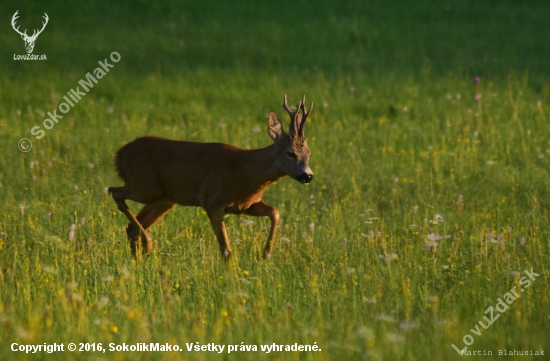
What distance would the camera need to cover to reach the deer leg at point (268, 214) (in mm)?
6918

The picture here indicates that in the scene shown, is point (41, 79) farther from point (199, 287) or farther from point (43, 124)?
point (199, 287)

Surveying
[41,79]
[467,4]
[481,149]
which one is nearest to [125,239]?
[481,149]

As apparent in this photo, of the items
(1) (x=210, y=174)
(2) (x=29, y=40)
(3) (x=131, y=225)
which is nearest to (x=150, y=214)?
(3) (x=131, y=225)

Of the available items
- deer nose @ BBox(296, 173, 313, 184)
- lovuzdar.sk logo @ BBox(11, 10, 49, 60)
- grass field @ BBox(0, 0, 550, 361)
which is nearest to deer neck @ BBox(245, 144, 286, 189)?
deer nose @ BBox(296, 173, 313, 184)

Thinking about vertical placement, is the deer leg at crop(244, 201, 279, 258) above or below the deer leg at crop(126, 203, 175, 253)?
below

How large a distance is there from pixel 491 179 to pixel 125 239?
431 centimetres

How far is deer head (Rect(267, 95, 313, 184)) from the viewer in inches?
274

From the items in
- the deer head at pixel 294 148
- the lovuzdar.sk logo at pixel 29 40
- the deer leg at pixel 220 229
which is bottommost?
the deer leg at pixel 220 229

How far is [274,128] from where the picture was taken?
7266 millimetres

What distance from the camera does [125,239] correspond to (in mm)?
7426

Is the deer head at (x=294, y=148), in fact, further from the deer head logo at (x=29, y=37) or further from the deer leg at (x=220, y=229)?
the deer head logo at (x=29, y=37)

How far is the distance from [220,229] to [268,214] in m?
0.45

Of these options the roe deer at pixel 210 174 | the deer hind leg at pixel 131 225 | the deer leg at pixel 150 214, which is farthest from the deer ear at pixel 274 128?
the deer hind leg at pixel 131 225

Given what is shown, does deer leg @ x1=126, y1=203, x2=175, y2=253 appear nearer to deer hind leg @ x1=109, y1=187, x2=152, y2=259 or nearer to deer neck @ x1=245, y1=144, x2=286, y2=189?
deer hind leg @ x1=109, y1=187, x2=152, y2=259
